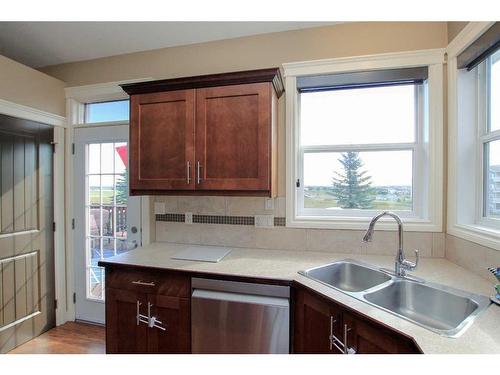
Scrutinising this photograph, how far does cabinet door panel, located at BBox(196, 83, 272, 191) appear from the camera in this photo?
5.56ft

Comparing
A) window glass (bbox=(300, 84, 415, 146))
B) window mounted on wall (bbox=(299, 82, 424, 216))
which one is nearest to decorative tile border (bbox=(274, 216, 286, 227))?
window mounted on wall (bbox=(299, 82, 424, 216))

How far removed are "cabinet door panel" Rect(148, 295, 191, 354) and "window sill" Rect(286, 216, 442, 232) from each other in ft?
3.18

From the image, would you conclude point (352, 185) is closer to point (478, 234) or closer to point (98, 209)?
point (478, 234)

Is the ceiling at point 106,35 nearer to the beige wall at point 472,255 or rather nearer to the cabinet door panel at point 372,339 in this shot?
the beige wall at point 472,255

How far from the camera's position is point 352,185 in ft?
6.67

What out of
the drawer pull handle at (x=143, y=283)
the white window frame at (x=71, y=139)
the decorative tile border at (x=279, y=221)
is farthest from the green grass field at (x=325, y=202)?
the white window frame at (x=71, y=139)

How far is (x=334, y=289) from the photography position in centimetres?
126

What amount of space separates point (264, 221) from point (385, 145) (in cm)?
110

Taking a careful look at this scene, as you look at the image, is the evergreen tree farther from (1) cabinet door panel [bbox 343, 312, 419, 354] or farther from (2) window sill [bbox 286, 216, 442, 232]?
(1) cabinet door panel [bbox 343, 312, 419, 354]

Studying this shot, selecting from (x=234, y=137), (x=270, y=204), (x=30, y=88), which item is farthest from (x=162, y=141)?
(x=30, y=88)

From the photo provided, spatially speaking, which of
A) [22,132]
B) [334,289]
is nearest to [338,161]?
[334,289]

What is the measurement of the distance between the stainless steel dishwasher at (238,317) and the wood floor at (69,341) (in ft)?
4.02

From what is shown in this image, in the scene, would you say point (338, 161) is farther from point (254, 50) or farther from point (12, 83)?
point (12, 83)

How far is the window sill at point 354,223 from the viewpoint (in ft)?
5.87
